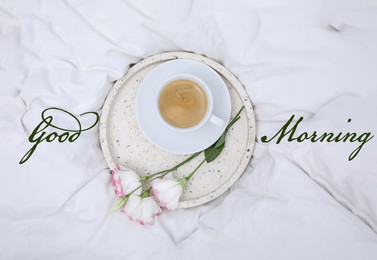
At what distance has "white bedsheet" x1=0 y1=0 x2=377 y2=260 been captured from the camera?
83cm

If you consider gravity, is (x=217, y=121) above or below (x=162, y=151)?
above

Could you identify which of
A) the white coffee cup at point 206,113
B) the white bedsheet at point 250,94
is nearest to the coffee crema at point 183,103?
the white coffee cup at point 206,113

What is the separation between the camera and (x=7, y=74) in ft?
3.03

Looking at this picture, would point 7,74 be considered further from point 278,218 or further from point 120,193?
point 278,218

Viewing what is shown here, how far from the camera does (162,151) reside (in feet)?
3.12

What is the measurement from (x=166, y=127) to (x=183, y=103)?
0.22ft

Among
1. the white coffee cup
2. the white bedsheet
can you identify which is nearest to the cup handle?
the white coffee cup

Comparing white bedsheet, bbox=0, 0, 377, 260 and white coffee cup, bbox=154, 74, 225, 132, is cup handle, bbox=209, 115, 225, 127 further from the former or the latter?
white bedsheet, bbox=0, 0, 377, 260

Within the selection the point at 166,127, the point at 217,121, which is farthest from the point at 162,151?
the point at 217,121

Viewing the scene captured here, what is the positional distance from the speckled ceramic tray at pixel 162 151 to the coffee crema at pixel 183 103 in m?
0.08

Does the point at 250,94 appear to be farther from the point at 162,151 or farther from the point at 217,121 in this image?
the point at 162,151

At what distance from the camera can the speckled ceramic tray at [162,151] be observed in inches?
37.3

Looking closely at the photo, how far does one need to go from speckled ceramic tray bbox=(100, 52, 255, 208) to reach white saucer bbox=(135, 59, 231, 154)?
36 millimetres

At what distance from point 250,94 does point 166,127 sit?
0.69ft
